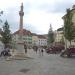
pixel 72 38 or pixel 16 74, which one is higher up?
pixel 72 38

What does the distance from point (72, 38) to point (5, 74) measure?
56.3 metres

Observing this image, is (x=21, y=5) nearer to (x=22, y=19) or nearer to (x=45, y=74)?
(x=22, y=19)

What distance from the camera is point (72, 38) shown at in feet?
254

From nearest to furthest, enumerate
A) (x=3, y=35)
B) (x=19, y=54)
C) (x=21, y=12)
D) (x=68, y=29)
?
(x=19, y=54) < (x=21, y=12) < (x=68, y=29) < (x=3, y=35)

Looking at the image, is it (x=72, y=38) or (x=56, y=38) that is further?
(x=56, y=38)

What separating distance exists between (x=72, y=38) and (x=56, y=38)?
85.7 m

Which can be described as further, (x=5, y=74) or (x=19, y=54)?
(x=19, y=54)

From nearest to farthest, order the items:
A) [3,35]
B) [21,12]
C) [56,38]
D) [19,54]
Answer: [19,54] → [21,12] → [3,35] → [56,38]

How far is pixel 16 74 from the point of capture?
2212cm

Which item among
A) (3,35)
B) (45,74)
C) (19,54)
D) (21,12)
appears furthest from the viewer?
(3,35)

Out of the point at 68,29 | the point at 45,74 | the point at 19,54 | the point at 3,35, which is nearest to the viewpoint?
the point at 45,74

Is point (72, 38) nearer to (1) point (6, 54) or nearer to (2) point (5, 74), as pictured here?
(1) point (6, 54)

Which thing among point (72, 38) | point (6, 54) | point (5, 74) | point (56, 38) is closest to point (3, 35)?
point (56, 38)

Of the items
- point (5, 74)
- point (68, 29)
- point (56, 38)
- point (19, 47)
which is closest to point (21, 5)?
point (19, 47)
